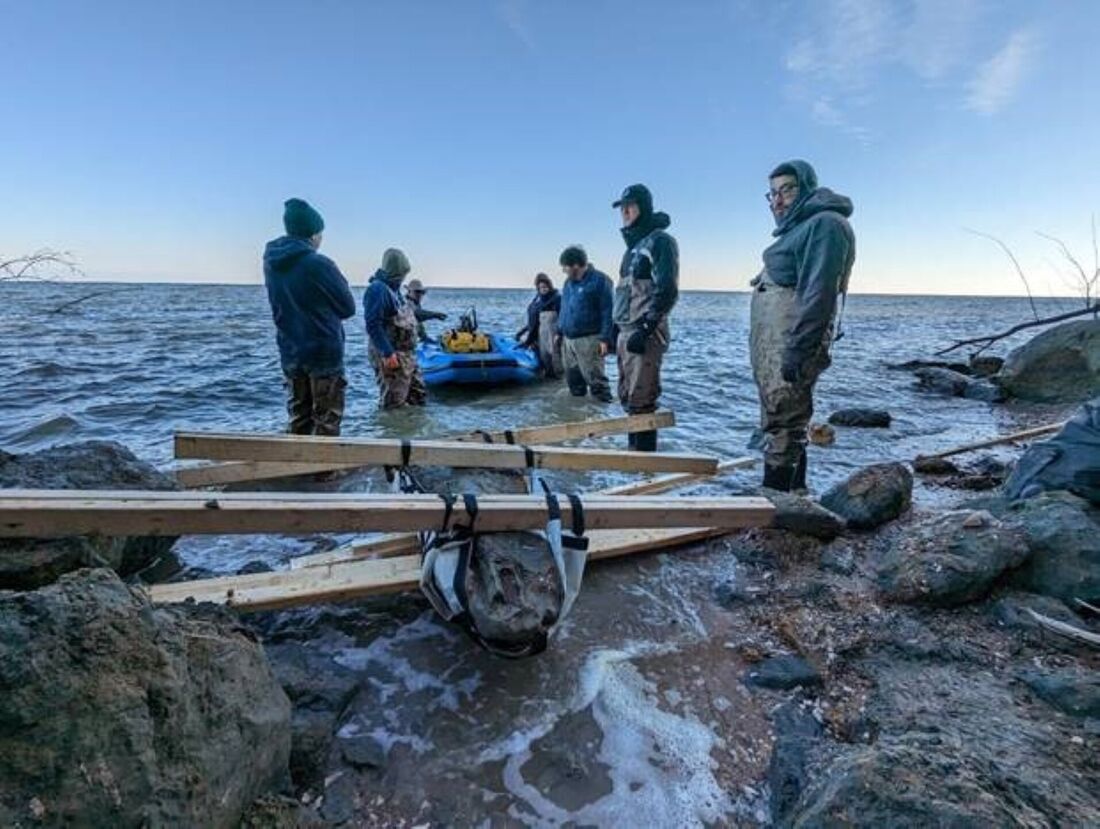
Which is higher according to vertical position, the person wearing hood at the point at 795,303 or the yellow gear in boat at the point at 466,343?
the person wearing hood at the point at 795,303

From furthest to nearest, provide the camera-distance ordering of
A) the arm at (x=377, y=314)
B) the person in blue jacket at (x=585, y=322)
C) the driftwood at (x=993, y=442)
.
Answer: the person in blue jacket at (x=585, y=322)
the arm at (x=377, y=314)
the driftwood at (x=993, y=442)

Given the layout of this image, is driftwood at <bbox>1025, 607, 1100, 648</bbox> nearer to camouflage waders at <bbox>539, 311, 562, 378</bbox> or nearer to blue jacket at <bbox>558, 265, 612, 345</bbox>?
blue jacket at <bbox>558, 265, 612, 345</bbox>

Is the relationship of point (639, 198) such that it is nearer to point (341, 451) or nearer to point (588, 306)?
point (588, 306)

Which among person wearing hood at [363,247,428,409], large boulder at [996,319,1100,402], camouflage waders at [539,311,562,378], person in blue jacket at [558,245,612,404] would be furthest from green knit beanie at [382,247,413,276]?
large boulder at [996,319,1100,402]

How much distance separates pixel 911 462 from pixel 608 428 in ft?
12.3

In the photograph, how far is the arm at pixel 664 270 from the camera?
598 cm

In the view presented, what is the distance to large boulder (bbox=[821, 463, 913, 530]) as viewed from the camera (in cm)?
426

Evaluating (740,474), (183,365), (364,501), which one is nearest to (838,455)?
(740,474)

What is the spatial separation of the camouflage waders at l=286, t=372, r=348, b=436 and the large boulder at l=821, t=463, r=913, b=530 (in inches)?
187

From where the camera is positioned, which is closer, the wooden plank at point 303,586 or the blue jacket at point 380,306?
the wooden plank at point 303,586

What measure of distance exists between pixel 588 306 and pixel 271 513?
729 cm

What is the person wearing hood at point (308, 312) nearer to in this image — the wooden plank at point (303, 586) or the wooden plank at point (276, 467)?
the wooden plank at point (276, 467)

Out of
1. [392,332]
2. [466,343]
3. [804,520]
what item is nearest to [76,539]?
[804,520]

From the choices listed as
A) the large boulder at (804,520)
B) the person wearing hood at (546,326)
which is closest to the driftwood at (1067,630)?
the large boulder at (804,520)
